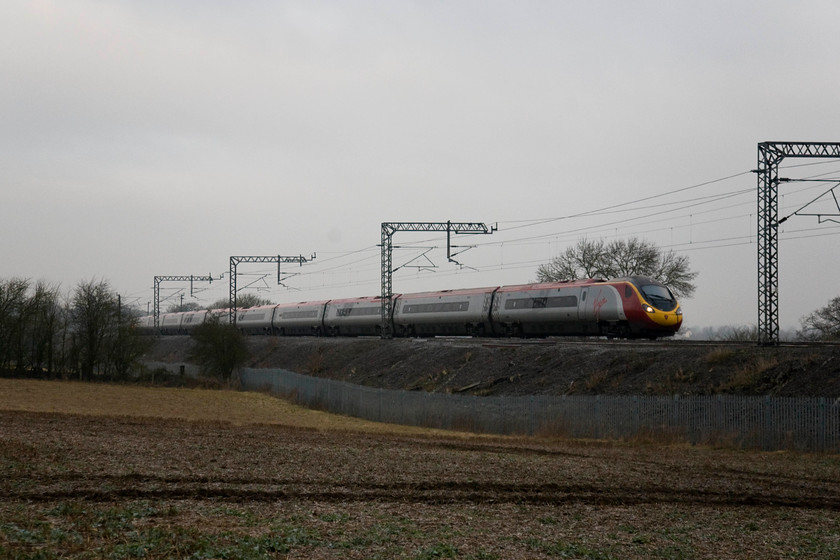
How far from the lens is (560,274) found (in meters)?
83.2

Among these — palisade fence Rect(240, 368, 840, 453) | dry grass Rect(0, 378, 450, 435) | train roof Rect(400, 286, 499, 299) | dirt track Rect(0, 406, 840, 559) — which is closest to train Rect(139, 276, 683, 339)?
train roof Rect(400, 286, 499, 299)

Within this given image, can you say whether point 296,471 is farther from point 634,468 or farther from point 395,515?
point 634,468

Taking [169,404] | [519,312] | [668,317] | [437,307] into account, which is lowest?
[169,404]

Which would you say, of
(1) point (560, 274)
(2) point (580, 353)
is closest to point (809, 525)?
(2) point (580, 353)

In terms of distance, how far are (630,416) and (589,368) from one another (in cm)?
765

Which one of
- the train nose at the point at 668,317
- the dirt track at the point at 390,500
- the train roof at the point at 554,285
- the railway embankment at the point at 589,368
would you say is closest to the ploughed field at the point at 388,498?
the dirt track at the point at 390,500

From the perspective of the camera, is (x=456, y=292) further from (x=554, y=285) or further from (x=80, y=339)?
(x=80, y=339)

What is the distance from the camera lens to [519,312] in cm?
5238

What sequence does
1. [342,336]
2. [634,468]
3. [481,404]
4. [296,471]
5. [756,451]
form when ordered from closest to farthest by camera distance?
[296,471] < [634,468] < [756,451] < [481,404] < [342,336]

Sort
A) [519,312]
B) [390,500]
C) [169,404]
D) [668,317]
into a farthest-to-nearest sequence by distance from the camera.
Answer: [519,312] < [169,404] < [668,317] < [390,500]

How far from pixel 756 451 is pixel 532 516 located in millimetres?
14892

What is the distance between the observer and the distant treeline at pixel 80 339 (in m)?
62.3

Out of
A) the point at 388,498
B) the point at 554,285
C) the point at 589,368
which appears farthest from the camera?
the point at 554,285

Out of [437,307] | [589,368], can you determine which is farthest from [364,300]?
[589,368]
